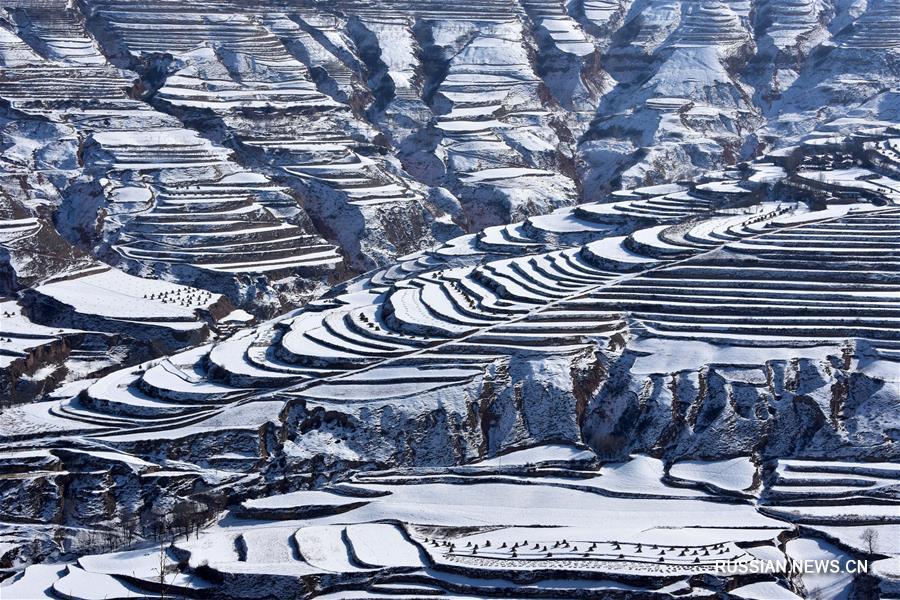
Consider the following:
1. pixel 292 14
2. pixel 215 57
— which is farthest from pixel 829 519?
pixel 292 14

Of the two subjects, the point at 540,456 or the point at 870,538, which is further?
the point at 540,456

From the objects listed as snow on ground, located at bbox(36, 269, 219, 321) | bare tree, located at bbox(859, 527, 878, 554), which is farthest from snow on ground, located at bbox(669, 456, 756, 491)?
snow on ground, located at bbox(36, 269, 219, 321)

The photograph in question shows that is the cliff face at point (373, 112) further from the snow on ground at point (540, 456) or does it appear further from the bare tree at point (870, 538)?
the bare tree at point (870, 538)

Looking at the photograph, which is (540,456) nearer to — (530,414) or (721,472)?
(530,414)

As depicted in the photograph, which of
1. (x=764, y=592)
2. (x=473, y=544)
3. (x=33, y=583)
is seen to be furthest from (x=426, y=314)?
(x=764, y=592)

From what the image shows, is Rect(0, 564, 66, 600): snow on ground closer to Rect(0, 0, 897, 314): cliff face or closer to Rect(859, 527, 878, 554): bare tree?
Rect(859, 527, 878, 554): bare tree

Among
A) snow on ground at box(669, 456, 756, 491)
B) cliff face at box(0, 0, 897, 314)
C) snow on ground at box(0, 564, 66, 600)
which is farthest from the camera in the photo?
cliff face at box(0, 0, 897, 314)

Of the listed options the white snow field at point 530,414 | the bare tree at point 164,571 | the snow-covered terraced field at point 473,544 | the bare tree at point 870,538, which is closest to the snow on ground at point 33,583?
the snow-covered terraced field at point 473,544

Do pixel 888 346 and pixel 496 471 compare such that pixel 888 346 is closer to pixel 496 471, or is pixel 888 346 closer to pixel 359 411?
pixel 496 471
